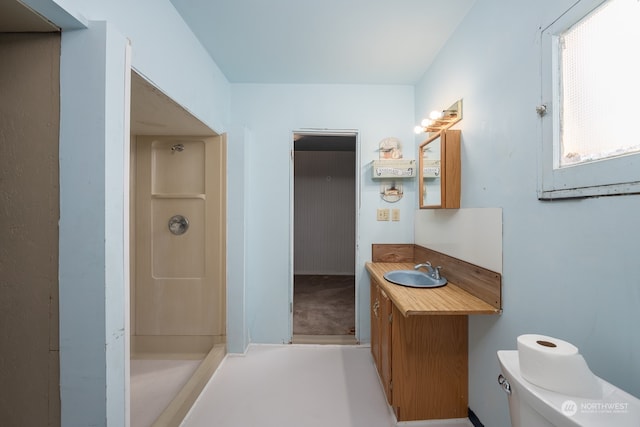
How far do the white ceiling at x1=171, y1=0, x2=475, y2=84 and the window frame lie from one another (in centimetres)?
76

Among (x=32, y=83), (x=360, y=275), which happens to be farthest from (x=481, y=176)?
(x=32, y=83)

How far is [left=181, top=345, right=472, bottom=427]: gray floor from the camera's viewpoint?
153cm

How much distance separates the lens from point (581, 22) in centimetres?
87

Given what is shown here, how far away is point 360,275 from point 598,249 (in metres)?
1.68

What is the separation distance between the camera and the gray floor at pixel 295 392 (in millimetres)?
1528

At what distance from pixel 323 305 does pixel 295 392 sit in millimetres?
1579

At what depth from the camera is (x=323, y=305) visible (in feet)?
10.9

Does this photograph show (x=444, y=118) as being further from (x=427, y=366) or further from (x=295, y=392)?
(x=295, y=392)

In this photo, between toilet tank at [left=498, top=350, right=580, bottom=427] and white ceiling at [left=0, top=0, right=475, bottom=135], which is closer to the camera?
toilet tank at [left=498, top=350, right=580, bottom=427]

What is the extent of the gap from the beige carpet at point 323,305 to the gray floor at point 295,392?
1.24 ft

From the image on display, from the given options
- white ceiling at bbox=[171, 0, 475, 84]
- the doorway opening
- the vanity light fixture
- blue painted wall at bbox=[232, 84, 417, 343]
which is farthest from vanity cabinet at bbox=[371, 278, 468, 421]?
the doorway opening

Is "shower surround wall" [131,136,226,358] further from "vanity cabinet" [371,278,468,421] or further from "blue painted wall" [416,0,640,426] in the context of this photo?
"blue painted wall" [416,0,640,426]

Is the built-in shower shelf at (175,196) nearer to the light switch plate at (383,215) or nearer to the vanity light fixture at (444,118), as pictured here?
the light switch plate at (383,215)

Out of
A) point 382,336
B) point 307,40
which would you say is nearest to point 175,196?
point 307,40
